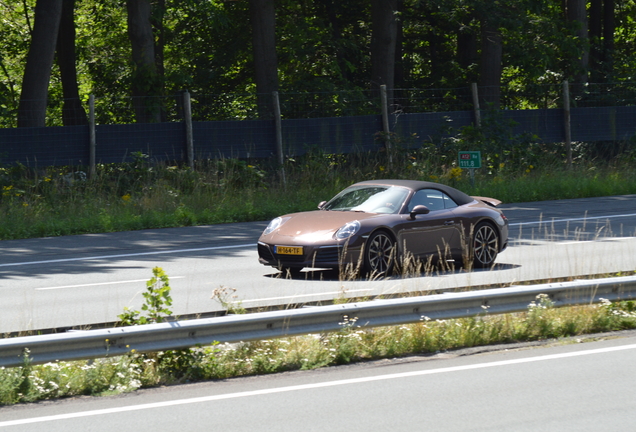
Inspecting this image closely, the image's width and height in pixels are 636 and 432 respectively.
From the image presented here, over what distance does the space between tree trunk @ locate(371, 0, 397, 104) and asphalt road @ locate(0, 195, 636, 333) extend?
37.1 feet

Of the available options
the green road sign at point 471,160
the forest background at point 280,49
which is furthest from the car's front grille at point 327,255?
the forest background at point 280,49

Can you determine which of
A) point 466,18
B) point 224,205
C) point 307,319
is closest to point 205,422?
point 307,319

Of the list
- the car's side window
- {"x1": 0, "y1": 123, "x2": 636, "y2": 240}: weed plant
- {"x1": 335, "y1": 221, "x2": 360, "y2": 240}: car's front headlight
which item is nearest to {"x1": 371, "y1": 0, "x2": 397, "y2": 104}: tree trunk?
{"x1": 0, "y1": 123, "x2": 636, "y2": 240}: weed plant

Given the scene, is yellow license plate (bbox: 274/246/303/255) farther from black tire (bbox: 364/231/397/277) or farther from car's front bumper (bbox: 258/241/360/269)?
black tire (bbox: 364/231/397/277)

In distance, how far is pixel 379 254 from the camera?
452 inches

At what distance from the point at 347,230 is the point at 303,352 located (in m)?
4.23

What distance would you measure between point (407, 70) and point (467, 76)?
2.85 m

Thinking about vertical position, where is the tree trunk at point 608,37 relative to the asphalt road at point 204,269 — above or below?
above

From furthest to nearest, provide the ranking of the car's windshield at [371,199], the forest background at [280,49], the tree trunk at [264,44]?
the tree trunk at [264,44], the forest background at [280,49], the car's windshield at [371,199]

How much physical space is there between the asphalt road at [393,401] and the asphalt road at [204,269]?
1.09m

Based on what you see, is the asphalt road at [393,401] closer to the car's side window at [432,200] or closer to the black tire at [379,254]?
the black tire at [379,254]

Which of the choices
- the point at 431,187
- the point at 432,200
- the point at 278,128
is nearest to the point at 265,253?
the point at 432,200

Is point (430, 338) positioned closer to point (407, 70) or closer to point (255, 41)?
point (255, 41)

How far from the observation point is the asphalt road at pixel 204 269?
980 centimetres
